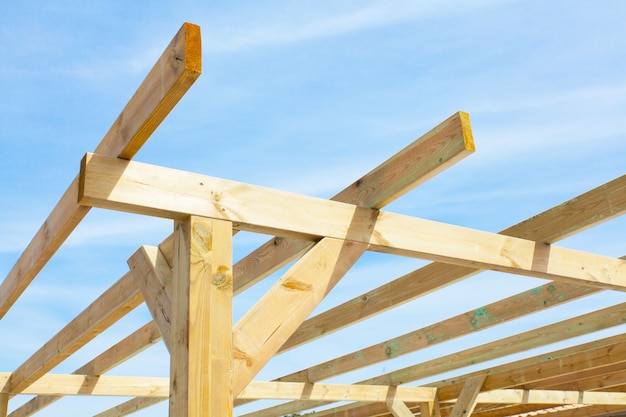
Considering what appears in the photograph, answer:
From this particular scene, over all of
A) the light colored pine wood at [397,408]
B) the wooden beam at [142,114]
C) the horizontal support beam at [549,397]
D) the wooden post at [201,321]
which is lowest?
the wooden post at [201,321]

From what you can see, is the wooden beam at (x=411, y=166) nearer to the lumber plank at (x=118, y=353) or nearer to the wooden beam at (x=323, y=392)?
the lumber plank at (x=118, y=353)

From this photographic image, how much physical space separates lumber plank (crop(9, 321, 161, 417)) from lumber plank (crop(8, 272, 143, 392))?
54 cm

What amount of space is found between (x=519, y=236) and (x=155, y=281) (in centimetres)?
251

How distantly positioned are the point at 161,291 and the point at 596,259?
309 cm

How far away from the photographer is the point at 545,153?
28.2 feet

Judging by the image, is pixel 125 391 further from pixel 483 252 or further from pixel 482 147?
pixel 482 147

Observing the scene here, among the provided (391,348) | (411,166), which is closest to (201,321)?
(411,166)

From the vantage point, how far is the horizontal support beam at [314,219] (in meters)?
3.39

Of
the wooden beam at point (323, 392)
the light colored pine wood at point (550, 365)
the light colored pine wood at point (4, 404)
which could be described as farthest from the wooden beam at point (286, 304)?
the light colored pine wood at point (4, 404)

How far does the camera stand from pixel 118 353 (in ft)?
24.3

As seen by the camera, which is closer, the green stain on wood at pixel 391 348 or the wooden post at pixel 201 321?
the wooden post at pixel 201 321

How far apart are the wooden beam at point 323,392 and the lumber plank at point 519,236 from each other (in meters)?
2.06

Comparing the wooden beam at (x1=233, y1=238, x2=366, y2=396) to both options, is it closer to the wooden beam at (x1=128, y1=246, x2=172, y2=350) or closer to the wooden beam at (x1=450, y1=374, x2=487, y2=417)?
the wooden beam at (x1=128, y1=246, x2=172, y2=350)

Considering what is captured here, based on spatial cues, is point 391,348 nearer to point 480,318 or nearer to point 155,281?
point 480,318
